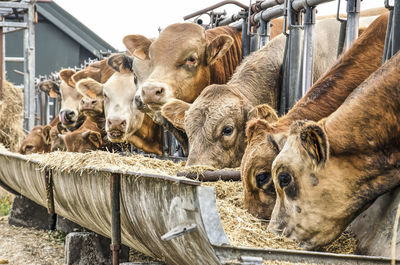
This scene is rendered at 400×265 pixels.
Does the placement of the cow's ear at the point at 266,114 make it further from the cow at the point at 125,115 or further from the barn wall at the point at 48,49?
the barn wall at the point at 48,49

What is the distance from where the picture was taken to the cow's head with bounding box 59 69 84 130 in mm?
10398

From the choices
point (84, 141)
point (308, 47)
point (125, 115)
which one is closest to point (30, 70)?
point (84, 141)

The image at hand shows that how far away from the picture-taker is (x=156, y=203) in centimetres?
340

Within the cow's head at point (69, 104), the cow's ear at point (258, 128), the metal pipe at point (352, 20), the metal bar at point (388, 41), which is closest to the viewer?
the metal bar at point (388, 41)

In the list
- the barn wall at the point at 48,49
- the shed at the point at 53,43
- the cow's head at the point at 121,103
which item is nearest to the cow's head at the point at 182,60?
the cow's head at the point at 121,103

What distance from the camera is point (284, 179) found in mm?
3713

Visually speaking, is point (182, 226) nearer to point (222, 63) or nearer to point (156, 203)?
point (156, 203)

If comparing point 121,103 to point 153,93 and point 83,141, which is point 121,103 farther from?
point 153,93

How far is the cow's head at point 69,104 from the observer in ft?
34.1

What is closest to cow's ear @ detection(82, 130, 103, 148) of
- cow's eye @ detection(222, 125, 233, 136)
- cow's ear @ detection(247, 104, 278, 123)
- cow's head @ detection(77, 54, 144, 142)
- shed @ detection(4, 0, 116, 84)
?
cow's head @ detection(77, 54, 144, 142)

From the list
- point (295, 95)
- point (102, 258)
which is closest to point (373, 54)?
point (295, 95)

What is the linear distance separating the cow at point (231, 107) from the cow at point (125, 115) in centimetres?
224

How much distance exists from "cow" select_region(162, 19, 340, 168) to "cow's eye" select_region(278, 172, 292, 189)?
4.81 ft

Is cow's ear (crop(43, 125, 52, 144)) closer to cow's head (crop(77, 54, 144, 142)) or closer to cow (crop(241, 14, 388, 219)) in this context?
cow's head (crop(77, 54, 144, 142))
